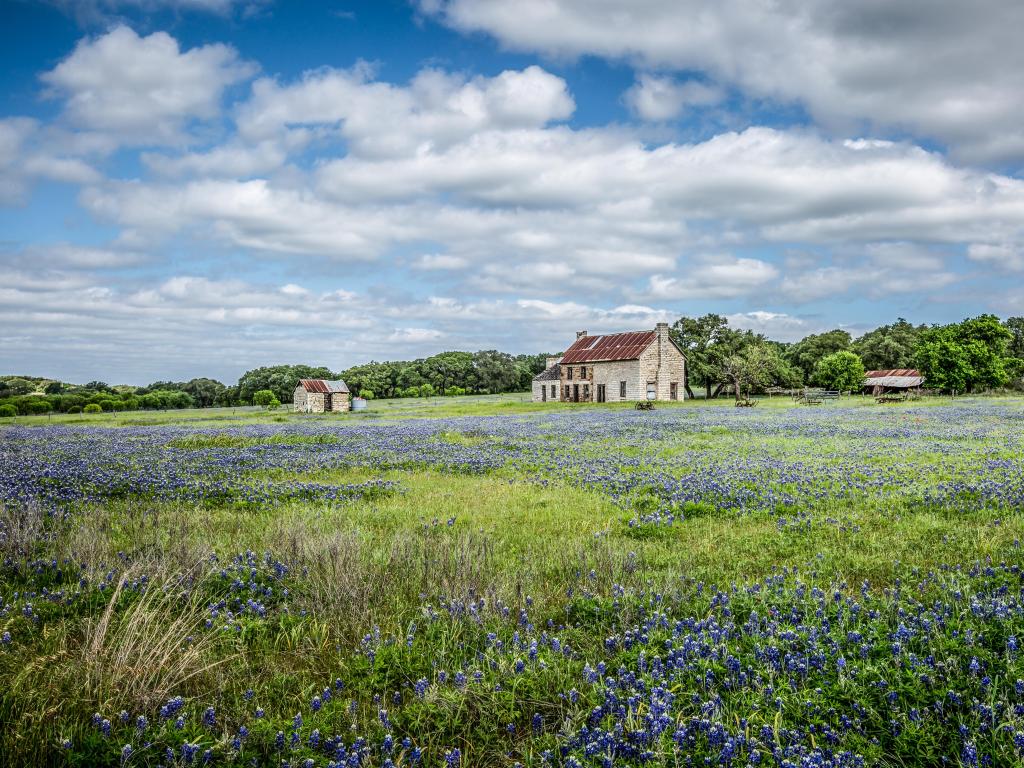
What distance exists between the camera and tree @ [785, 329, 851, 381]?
108625mm

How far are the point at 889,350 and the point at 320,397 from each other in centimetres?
10144

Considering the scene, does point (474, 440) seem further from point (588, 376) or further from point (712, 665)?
point (588, 376)

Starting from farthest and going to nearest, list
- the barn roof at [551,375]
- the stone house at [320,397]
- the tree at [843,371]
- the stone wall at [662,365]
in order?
1. the tree at [843,371]
2. the barn roof at [551,375]
3. the stone house at [320,397]
4. the stone wall at [662,365]

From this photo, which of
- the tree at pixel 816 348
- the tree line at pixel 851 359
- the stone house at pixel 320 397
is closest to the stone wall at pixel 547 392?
the tree line at pixel 851 359

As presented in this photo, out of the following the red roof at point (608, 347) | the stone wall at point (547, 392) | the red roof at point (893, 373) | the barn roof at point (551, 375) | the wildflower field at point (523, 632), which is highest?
the red roof at point (608, 347)

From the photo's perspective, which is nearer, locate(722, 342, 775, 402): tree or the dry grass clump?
the dry grass clump

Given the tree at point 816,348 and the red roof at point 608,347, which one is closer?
the red roof at point 608,347

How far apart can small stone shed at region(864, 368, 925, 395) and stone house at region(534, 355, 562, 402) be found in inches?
2153

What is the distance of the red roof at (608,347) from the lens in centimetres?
6738

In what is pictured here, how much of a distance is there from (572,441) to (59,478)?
14.6m

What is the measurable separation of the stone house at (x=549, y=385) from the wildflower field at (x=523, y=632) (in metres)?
69.9

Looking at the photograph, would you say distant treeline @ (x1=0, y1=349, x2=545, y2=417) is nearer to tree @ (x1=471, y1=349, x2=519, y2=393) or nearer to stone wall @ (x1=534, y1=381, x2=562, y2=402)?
tree @ (x1=471, y1=349, x2=519, y2=393)

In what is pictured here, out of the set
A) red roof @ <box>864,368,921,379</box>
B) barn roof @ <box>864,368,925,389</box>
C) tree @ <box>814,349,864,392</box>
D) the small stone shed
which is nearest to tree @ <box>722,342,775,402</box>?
tree @ <box>814,349,864,392</box>

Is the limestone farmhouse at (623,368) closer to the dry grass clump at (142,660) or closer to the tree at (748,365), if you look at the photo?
the tree at (748,365)
